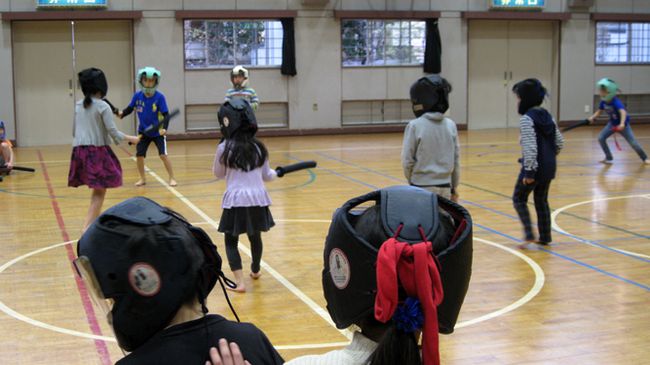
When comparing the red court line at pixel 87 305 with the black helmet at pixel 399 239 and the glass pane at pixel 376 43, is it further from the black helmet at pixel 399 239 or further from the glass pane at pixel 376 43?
the glass pane at pixel 376 43

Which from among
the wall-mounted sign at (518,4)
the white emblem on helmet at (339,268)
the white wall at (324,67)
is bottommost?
the white emblem on helmet at (339,268)

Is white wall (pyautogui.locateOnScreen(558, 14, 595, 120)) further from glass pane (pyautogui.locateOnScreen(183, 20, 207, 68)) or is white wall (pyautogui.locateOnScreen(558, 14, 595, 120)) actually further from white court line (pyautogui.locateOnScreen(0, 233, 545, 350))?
white court line (pyautogui.locateOnScreen(0, 233, 545, 350))

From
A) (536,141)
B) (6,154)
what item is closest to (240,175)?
(536,141)

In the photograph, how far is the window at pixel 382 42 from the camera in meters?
21.3

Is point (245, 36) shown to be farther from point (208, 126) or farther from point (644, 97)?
point (644, 97)

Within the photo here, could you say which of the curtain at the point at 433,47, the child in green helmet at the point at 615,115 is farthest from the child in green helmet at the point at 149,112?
the curtain at the point at 433,47

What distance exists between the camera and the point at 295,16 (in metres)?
20.6

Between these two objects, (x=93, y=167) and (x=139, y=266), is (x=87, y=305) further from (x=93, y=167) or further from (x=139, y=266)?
(x=139, y=266)

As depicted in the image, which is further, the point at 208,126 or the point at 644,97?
the point at 644,97

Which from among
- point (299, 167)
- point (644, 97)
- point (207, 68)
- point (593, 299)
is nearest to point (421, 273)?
point (299, 167)

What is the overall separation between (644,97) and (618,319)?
2031cm

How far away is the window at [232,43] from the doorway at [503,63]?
5.63 meters

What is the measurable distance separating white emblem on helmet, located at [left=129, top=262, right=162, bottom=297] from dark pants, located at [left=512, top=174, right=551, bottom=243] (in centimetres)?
624

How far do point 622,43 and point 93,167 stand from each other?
1939cm
